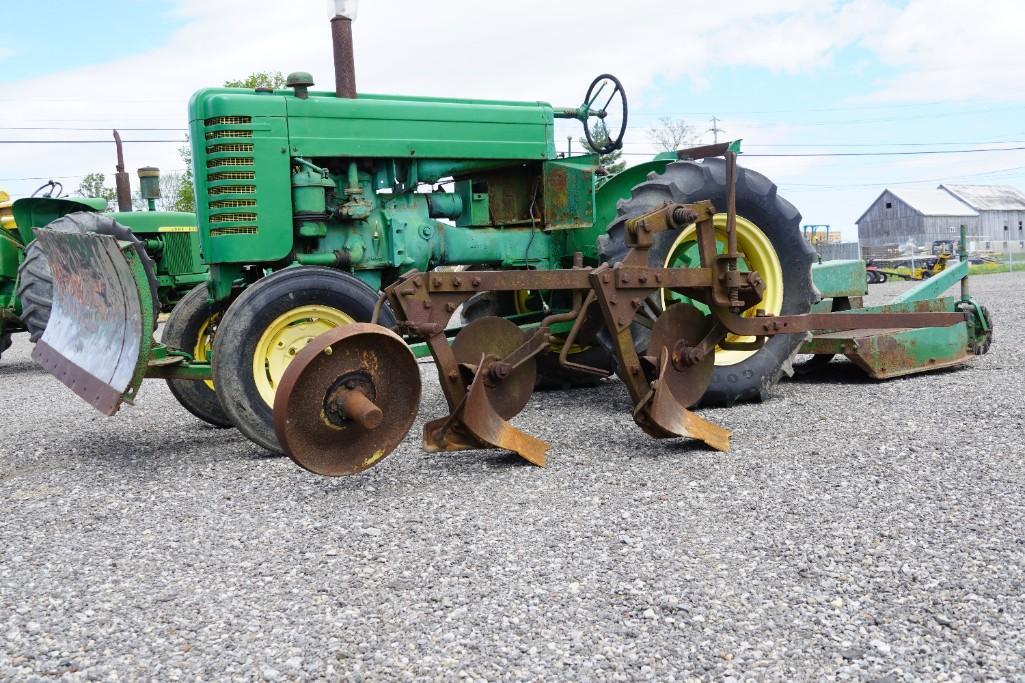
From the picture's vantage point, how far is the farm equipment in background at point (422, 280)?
416cm

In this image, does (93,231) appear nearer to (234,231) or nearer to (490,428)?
(234,231)

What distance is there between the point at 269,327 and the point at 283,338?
12 cm

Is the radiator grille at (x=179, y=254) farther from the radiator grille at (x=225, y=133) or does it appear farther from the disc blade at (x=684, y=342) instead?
the disc blade at (x=684, y=342)

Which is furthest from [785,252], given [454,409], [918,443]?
[454,409]

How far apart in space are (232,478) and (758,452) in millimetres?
2356

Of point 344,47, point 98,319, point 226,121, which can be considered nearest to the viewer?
point 98,319

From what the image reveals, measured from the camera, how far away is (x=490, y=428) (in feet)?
14.1

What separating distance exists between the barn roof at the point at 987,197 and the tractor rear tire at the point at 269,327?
166 ft

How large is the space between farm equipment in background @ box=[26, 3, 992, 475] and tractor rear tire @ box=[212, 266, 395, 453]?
0.03ft

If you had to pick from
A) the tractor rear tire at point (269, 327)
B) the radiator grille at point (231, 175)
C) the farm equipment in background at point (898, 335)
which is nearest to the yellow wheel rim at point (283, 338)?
the tractor rear tire at point (269, 327)

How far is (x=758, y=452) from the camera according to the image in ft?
14.6

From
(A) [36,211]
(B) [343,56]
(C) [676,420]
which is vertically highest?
(B) [343,56]

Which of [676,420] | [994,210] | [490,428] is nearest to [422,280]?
[490,428]

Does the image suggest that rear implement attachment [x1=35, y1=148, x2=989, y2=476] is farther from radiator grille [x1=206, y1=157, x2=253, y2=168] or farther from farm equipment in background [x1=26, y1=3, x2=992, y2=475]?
radiator grille [x1=206, y1=157, x2=253, y2=168]
